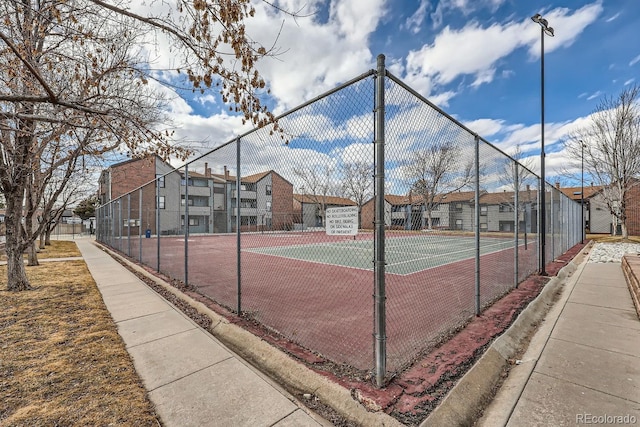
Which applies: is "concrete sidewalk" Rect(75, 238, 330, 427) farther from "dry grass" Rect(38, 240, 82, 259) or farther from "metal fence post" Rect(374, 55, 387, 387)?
"dry grass" Rect(38, 240, 82, 259)

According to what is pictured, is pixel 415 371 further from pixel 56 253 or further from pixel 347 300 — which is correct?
pixel 56 253

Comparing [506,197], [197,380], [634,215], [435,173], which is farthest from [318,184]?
[634,215]

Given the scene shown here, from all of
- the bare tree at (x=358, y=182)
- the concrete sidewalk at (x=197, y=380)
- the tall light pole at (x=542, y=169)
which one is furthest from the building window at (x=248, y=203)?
the tall light pole at (x=542, y=169)

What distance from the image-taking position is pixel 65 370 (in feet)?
10.4

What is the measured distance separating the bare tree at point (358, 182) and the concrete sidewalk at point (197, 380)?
1.92 metres

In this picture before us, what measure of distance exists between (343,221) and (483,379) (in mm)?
2045

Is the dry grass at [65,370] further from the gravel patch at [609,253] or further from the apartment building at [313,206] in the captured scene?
the gravel patch at [609,253]

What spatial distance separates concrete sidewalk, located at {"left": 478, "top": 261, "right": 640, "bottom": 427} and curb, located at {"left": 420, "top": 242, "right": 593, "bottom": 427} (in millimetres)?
91

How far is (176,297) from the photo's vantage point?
243 inches

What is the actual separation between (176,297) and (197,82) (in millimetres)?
4519

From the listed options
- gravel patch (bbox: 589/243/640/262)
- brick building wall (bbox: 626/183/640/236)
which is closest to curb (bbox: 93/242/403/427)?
gravel patch (bbox: 589/243/640/262)

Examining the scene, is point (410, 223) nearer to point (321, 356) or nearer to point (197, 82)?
point (321, 356)

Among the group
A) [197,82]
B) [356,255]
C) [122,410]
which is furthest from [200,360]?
[356,255]

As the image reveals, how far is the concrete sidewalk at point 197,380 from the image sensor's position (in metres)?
2.42
